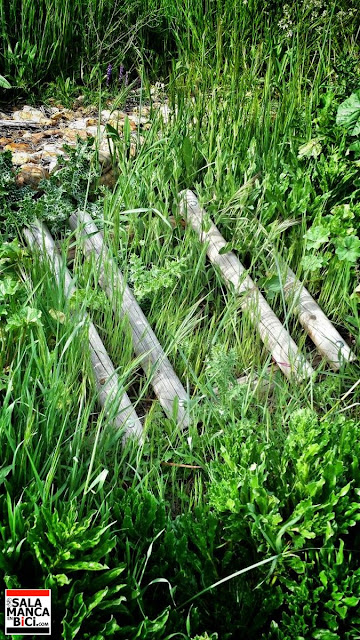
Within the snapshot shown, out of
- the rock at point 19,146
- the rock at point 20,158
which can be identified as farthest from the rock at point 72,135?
the rock at point 20,158

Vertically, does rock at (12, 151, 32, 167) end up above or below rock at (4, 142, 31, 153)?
below

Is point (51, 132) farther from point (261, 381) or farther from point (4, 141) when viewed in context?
point (261, 381)

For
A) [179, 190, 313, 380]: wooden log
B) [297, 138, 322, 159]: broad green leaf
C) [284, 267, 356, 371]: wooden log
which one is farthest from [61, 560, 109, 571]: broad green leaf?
[297, 138, 322, 159]: broad green leaf

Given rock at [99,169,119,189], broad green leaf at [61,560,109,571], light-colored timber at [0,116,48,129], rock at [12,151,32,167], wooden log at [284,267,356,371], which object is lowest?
broad green leaf at [61,560,109,571]

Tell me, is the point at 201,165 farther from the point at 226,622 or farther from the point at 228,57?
the point at 226,622

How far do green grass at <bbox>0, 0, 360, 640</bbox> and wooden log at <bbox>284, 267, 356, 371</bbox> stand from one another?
2.5 inches

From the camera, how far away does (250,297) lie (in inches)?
119

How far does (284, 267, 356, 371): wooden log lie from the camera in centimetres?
284

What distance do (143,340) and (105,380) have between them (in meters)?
0.26

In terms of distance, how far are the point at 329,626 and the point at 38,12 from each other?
4.29 meters

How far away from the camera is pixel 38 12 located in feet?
16.0

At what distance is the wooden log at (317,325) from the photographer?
2840 millimetres

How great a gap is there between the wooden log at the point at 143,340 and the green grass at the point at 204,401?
0.06 m

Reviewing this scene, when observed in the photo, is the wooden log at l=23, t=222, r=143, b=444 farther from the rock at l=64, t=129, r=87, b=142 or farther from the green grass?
the rock at l=64, t=129, r=87, b=142
